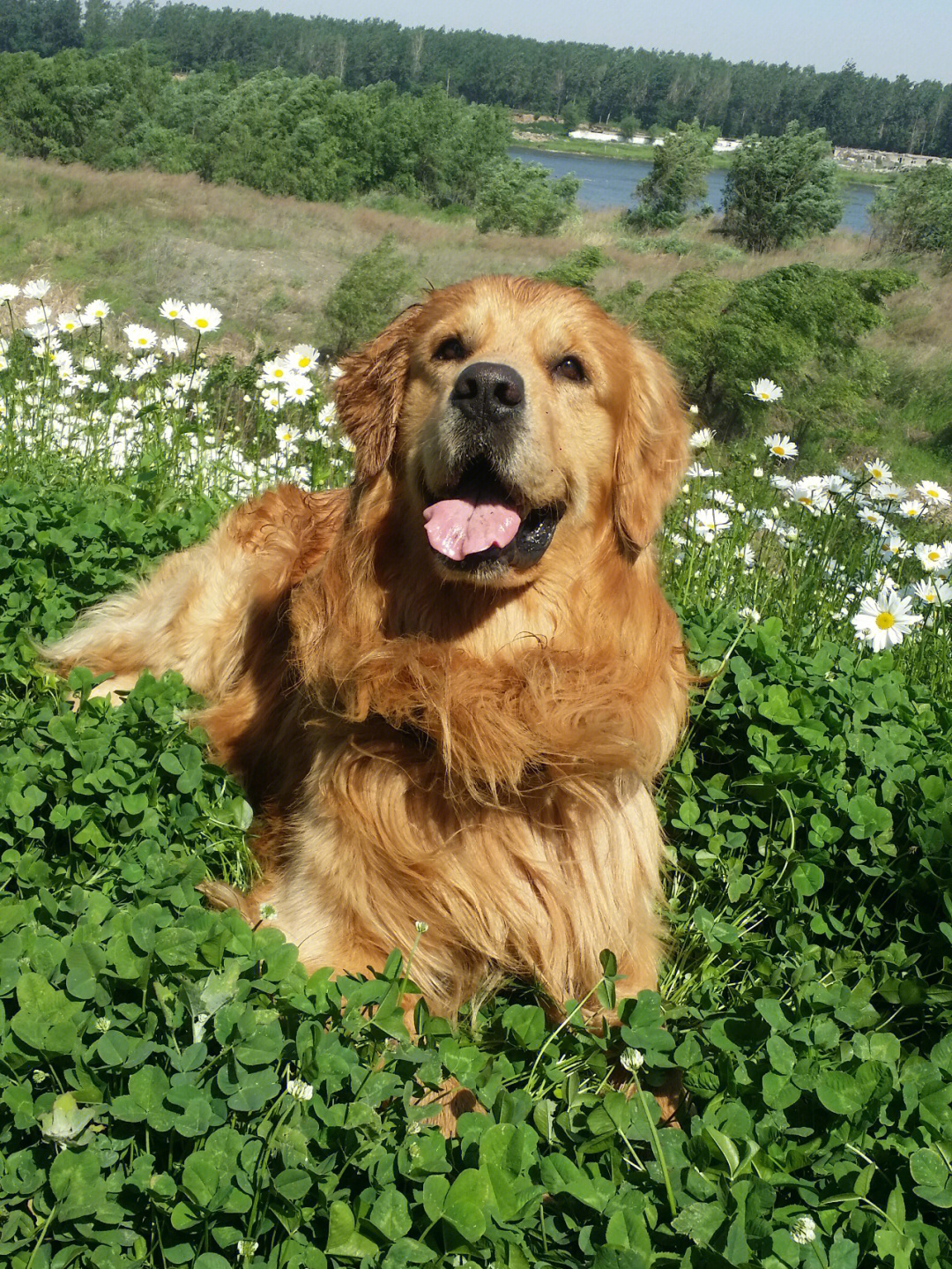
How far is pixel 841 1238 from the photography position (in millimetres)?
1768

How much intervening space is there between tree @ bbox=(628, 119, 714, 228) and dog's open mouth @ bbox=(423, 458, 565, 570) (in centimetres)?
4159

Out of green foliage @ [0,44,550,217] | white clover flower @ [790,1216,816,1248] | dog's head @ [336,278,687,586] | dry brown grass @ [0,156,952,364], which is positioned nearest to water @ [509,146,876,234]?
green foliage @ [0,44,550,217]

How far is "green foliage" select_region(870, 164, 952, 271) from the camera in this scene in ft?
106

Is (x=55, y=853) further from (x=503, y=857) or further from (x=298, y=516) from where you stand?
(x=298, y=516)

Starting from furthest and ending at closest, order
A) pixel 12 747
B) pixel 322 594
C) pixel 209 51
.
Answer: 1. pixel 209 51
2. pixel 12 747
3. pixel 322 594

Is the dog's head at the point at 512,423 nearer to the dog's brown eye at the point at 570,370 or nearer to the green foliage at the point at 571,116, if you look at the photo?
the dog's brown eye at the point at 570,370

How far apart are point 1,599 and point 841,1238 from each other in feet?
12.3

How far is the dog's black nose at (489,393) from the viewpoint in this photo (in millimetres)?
2754

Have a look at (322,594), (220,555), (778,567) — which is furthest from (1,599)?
(778,567)

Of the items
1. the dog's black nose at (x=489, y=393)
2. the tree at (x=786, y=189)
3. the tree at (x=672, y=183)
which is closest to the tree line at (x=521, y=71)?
the tree at (x=672, y=183)

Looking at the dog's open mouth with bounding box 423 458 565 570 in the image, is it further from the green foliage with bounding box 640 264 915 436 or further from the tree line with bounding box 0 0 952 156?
the tree line with bounding box 0 0 952 156

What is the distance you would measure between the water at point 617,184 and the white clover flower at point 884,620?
3689cm

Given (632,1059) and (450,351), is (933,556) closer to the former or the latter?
(450,351)

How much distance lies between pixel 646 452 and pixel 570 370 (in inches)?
13.1
